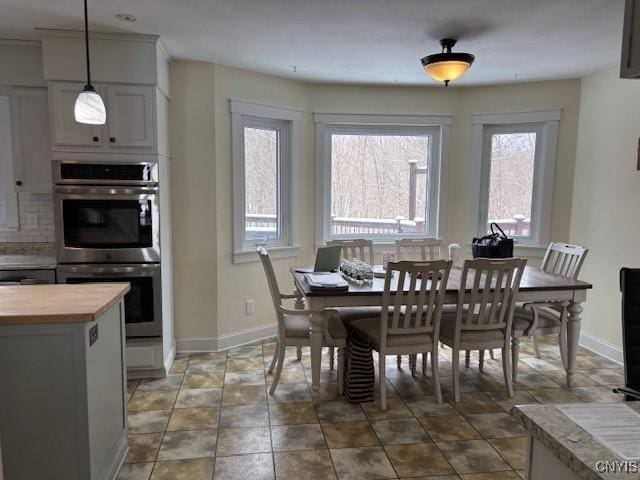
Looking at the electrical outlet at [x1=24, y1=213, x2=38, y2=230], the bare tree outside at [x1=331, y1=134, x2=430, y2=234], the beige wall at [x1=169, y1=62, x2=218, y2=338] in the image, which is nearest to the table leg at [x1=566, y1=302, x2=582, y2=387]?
the bare tree outside at [x1=331, y1=134, x2=430, y2=234]

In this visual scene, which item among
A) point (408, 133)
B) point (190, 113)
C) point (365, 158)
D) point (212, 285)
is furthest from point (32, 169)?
point (408, 133)

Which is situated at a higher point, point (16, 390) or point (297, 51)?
point (297, 51)

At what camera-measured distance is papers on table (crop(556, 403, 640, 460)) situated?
0.87m

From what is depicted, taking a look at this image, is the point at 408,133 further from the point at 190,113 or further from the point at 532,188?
the point at 190,113

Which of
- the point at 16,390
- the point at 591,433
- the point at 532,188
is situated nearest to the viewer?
the point at 591,433

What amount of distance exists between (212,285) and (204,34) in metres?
2.05

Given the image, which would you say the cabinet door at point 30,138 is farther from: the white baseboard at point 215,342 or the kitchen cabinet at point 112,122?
the white baseboard at point 215,342

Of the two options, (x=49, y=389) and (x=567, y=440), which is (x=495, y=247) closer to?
(x=567, y=440)

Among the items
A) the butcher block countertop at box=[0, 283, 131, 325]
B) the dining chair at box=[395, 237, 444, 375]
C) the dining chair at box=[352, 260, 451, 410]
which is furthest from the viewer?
the dining chair at box=[395, 237, 444, 375]

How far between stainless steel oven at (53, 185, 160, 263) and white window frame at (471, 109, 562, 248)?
3.26 m

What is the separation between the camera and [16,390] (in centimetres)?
178

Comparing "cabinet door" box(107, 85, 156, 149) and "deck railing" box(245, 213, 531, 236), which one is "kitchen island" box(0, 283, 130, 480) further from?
"deck railing" box(245, 213, 531, 236)

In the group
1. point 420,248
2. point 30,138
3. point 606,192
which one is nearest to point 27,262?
point 30,138

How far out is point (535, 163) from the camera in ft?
15.1
